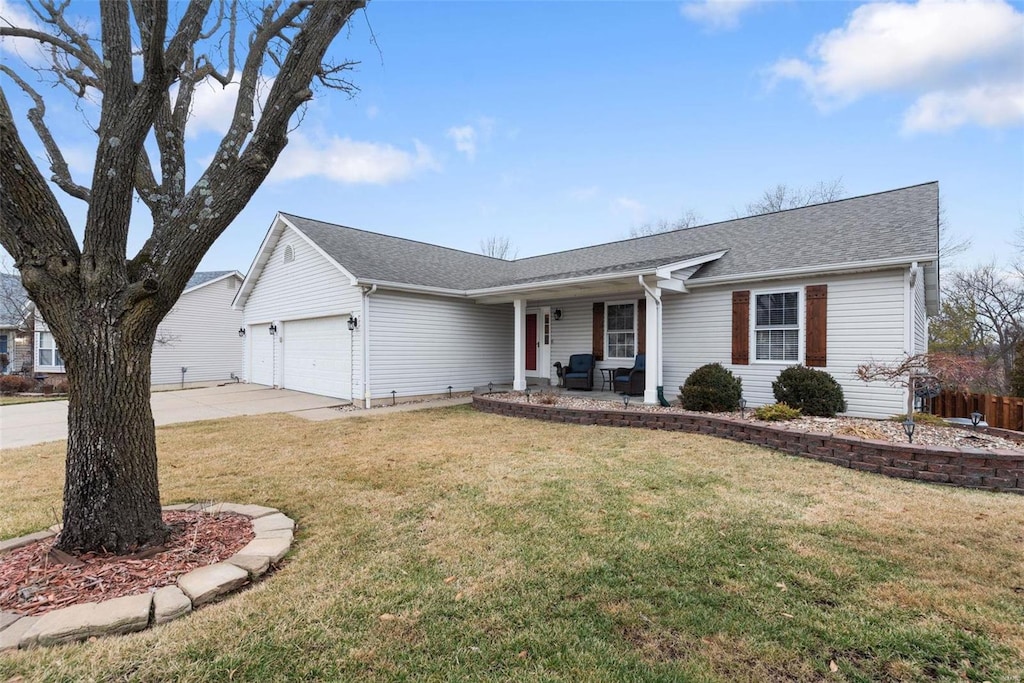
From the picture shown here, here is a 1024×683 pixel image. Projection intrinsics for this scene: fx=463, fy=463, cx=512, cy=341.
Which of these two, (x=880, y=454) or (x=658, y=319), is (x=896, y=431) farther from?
(x=658, y=319)

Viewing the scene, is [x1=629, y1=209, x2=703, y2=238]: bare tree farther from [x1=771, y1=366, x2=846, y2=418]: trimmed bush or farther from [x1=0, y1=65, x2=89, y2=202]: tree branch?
[x1=0, y1=65, x2=89, y2=202]: tree branch

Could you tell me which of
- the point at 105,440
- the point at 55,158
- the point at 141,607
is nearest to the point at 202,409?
the point at 55,158

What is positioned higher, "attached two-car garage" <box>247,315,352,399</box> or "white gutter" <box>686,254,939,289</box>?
"white gutter" <box>686,254,939,289</box>

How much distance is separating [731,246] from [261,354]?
46.0ft

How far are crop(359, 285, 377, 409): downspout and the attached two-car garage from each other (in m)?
0.78

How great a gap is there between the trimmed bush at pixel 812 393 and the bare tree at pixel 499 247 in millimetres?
26755

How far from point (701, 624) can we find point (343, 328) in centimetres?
1053

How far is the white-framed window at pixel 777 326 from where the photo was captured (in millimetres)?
8859

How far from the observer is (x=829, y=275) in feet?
27.5

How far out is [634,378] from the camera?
10344 mm

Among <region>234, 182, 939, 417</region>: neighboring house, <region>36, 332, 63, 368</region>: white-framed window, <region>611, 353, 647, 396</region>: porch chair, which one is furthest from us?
<region>36, 332, 63, 368</region>: white-framed window

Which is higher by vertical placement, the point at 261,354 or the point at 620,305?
the point at 620,305

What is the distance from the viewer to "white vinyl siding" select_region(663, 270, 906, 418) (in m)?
7.80

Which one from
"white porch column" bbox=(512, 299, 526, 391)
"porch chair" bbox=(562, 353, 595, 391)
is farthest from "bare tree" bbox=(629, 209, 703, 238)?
"white porch column" bbox=(512, 299, 526, 391)
